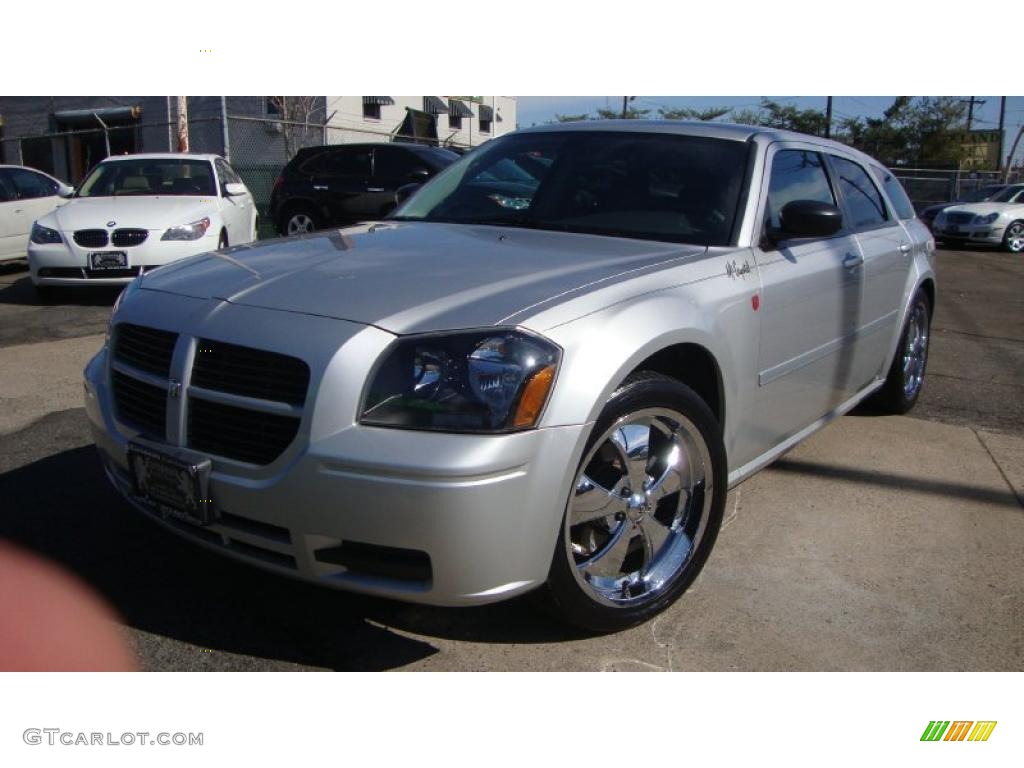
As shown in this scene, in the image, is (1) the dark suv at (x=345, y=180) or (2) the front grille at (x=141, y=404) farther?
(1) the dark suv at (x=345, y=180)

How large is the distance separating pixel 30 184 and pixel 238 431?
37.3ft

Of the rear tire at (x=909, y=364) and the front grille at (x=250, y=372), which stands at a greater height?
the front grille at (x=250, y=372)

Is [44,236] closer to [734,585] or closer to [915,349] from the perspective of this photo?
[915,349]

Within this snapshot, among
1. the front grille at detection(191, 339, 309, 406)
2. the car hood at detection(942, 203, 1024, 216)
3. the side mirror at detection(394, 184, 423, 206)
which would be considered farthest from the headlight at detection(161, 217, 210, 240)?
the car hood at detection(942, 203, 1024, 216)

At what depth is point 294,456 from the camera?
245cm

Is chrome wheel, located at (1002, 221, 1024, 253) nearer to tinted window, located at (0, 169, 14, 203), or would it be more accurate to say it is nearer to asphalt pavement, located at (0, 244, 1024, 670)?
asphalt pavement, located at (0, 244, 1024, 670)

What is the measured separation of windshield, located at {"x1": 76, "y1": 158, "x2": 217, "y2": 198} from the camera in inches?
394

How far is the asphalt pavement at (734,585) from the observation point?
9.37ft

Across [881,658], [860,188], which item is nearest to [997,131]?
[860,188]

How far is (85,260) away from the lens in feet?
29.2

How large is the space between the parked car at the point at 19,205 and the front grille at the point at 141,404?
374 inches

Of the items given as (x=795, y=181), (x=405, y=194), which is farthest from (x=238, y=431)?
(x=795, y=181)

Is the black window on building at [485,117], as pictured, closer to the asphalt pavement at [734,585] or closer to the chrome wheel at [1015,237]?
the chrome wheel at [1015,237]

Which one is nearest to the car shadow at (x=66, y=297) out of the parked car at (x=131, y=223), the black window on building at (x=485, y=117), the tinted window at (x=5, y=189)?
the parked car at (x=131, y=223)
